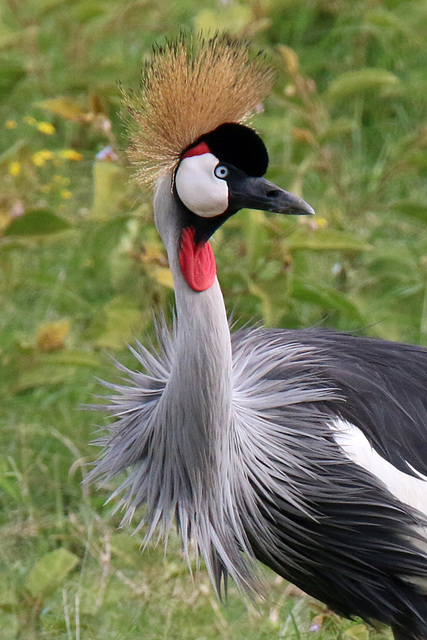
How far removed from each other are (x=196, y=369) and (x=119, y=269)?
2.86ft

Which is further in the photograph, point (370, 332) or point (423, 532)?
point (370, 332)

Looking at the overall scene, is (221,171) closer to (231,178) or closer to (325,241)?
(231,178)

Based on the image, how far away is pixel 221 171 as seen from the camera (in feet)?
4.40

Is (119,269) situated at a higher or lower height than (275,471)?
higher

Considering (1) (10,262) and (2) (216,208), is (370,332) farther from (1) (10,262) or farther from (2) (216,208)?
(2) (216,208)

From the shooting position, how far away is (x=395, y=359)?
167 cm

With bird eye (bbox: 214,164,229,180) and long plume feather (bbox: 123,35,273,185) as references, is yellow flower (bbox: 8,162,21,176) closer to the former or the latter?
long plume feather (bbox: 123,35,273,185)

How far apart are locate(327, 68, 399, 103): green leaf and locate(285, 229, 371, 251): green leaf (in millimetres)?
630

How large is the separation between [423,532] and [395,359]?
302 millimetres

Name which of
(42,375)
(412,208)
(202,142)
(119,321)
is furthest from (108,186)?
(202,142)

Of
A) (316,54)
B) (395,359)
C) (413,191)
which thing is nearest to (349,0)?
(316,54)

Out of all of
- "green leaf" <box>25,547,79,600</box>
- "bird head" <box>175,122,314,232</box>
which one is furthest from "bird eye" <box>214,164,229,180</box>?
"green leaf" <box>25,547,79,600</box>

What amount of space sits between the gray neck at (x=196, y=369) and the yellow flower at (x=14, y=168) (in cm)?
94

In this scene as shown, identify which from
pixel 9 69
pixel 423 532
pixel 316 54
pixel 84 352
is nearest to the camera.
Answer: pixel 423 532
